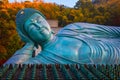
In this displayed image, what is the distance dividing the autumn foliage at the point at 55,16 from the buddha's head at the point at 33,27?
34.1 feet

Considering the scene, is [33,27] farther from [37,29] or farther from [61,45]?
[61,45]

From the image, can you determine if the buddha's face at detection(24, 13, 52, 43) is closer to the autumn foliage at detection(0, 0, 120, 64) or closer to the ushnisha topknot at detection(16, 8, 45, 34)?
the ushnisha topknot at detection(16, 8, 45, 34)

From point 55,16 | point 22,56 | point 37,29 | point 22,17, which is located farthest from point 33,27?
point 55,16

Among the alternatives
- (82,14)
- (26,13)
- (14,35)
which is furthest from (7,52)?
(26,13)

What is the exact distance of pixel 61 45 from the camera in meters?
12.6

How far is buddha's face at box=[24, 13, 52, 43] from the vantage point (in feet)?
40.9

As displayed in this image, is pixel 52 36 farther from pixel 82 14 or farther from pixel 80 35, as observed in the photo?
pixel 82 14

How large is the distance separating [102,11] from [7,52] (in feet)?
32.4

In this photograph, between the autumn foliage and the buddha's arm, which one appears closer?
the buddha's arm

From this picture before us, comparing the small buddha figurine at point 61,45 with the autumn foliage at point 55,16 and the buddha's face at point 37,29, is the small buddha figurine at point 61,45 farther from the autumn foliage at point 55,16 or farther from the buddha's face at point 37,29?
the autumn foliage at point 55,16

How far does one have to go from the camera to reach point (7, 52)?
23.8m

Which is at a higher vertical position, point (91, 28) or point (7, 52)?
point (91, 28)

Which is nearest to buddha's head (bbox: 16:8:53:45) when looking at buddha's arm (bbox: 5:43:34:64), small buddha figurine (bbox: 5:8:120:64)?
small buddha figurine (bbox: 5:8:120:64)

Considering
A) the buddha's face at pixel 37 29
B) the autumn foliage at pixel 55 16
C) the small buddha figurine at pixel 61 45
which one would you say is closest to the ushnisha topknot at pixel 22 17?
the small buddha figurine at pixel 61 45
